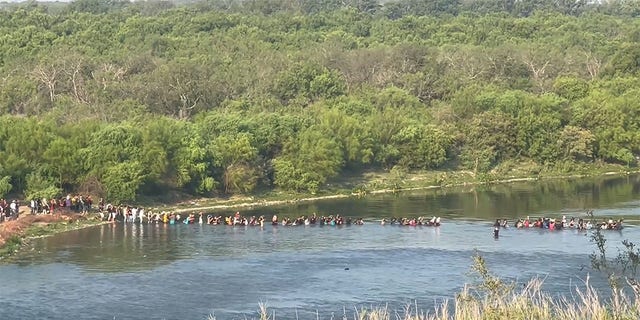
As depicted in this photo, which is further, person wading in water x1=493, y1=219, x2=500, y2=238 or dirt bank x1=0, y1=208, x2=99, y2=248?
person wading in water x1=493, y1=219, x2=500, y2=238

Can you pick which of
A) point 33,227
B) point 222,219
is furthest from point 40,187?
point 222,219

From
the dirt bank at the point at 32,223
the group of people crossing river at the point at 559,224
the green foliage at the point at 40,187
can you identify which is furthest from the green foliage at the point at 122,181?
the group of people crossing river at the point at 559,224

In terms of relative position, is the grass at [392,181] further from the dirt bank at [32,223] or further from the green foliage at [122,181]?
the dirt bank at [32,223]

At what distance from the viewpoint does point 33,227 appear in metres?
64.2

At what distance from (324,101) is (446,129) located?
51.1 feet

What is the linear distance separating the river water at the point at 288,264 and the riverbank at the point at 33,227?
4.03 feet

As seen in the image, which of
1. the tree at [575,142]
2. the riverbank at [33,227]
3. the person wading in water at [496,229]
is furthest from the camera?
the tree at [575,142]

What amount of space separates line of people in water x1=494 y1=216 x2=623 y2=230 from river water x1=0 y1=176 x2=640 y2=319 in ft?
2.77

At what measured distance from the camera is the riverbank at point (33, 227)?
58.3 meters

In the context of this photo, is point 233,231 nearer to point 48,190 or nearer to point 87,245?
point 87,245

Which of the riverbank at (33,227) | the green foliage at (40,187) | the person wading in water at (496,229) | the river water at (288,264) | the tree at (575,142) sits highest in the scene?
the tree at (575,142)

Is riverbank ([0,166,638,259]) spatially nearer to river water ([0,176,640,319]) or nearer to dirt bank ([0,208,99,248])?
dirt bank ([0,208,99,248])

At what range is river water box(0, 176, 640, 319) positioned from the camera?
45375 mm

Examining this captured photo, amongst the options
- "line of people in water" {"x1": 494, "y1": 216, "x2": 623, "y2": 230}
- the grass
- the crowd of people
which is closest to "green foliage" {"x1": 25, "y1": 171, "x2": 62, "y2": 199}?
the crowd of people
